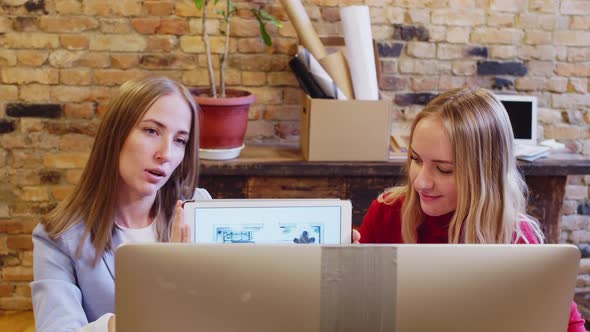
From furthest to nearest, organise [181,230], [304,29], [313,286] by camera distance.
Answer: [304,29]
[181,230]
[313,286]

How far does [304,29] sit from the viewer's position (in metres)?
2.41

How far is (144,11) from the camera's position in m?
2.56

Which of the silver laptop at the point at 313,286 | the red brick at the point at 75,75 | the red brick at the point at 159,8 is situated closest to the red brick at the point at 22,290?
the red brick at the point at 75,75

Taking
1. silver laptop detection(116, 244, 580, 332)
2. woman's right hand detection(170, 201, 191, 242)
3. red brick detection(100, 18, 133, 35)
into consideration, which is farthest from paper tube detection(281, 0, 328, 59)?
silver laptop detection(116, 244, 580, 332)

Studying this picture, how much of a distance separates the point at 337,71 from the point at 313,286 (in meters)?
1.66

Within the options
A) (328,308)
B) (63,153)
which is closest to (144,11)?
(63,153)

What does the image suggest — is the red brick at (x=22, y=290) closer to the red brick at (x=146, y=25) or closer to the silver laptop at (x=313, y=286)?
the red brick at (x=146, y=25)

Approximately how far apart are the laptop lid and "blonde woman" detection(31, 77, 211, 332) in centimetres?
144

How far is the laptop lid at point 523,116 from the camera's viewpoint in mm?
2520

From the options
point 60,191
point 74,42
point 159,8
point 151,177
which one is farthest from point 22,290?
point 151,177

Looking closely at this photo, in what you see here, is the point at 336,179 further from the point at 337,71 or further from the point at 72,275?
the point at 72,275

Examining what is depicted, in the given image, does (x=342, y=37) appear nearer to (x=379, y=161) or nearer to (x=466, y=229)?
(x=379, y=161)

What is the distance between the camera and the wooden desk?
232 cm

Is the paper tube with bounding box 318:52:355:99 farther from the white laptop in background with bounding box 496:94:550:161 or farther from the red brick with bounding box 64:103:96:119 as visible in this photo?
the red brick with bounding box 64:103:96:119
